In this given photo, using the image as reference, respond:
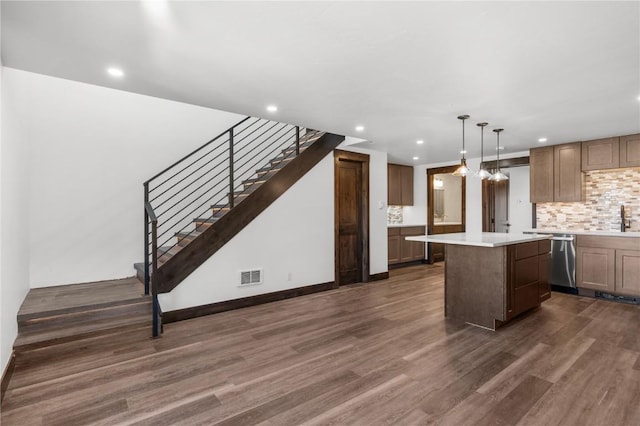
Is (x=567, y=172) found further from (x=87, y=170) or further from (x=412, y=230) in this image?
(x=87, y=170)

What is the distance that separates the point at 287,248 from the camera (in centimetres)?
492

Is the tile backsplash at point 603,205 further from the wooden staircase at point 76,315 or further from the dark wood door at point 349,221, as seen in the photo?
the wooden staircase at point 76,315

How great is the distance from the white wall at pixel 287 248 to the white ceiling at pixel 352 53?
1483mm

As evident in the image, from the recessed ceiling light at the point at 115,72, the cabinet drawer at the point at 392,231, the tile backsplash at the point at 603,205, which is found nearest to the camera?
the recessed ceiling light at the point at 115,72

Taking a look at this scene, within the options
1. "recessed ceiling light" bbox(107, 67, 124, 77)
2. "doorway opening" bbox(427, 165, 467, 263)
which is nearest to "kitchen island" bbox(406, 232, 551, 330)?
"recessed ceiling light" bbox(107, 67, 124, 77)

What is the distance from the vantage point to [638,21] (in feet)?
6.66

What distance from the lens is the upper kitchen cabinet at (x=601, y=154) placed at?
4.95 m

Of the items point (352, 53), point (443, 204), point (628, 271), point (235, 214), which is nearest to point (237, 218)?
point (235, 214)

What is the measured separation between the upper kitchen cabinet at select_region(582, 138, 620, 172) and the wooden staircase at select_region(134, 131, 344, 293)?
3939mm

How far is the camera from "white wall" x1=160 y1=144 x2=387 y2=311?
4117 mm

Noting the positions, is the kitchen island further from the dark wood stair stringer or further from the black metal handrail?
the black metal handrail

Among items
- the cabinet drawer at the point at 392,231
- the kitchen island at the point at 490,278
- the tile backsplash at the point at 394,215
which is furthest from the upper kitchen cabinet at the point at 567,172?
the tile backsplash at the point at 394,215

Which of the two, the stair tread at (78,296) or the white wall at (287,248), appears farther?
the white wall at (287,248)

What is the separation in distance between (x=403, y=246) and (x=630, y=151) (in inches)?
162
